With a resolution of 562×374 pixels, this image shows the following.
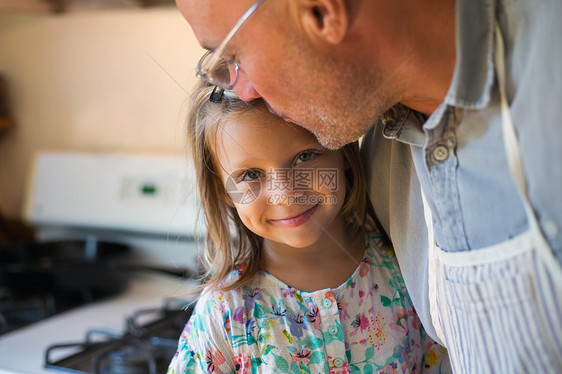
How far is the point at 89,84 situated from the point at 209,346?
102cm

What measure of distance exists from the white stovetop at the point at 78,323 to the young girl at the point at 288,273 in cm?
18

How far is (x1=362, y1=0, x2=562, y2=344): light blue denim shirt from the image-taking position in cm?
46

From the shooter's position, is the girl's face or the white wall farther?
the white wall

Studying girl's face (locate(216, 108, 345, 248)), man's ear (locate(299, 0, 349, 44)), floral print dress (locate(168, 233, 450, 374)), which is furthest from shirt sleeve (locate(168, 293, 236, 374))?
man's ear (locate(299, 0, 349, 44))

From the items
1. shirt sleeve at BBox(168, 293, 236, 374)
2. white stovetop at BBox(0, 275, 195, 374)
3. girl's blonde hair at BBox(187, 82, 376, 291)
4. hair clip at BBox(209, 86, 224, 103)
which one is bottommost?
white stovetop at BBox(0, 275, 195, 374)

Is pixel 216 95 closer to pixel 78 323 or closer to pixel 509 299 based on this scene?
pixel 509 299

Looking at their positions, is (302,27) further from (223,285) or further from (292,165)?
(223,285)

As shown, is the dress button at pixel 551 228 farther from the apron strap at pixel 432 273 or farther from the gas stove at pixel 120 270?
the gas stove at pixel 120 270

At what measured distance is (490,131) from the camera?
1.66 feet

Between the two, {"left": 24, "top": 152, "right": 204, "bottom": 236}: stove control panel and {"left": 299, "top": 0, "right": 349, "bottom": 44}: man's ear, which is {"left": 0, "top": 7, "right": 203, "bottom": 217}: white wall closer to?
{"left": 24, "top": 152, "right": 204, "bottom": 236}: stove control panel

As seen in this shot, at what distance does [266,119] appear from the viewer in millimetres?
662

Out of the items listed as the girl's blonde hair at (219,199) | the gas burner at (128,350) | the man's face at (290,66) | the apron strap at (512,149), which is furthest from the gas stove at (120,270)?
the apron strap at (512,149)

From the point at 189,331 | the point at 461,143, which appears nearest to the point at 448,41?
the point at 461,143

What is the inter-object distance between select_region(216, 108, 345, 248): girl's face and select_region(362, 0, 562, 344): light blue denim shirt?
110 mm
